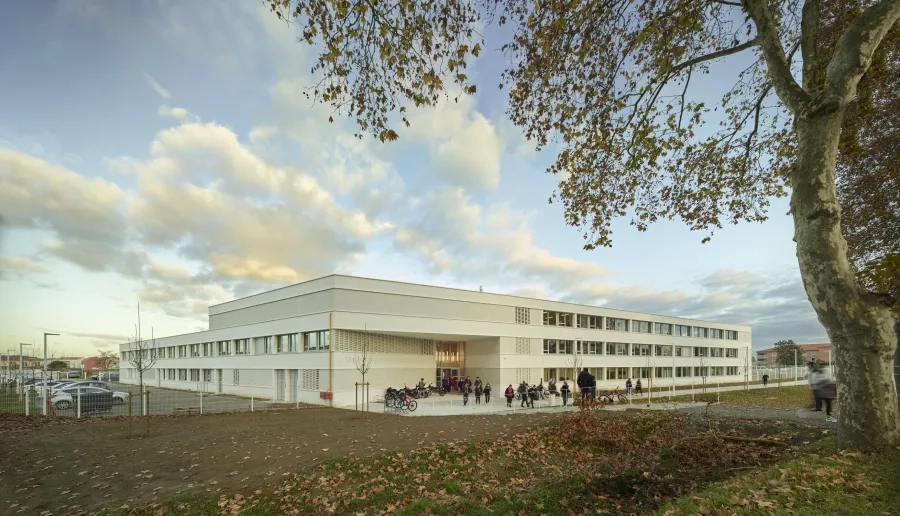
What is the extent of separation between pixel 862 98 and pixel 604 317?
43.1 metres

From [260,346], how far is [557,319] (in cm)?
2697

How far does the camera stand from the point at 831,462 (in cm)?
653

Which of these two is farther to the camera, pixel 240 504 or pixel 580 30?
pixel 580 30

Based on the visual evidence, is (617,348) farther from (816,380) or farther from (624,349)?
(816,380)

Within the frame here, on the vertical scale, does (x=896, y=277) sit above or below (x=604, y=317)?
above

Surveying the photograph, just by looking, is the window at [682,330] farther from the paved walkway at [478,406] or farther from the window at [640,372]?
the paved walkway at [478,406]

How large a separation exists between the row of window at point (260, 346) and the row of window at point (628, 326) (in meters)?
17.8

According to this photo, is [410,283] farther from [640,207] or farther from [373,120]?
[373,120]

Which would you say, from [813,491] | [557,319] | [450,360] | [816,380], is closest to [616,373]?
[557,319]

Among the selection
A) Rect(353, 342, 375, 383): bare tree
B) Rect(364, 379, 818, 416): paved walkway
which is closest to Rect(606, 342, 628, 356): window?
Rect(364, 379, 818, 416): paved walkway

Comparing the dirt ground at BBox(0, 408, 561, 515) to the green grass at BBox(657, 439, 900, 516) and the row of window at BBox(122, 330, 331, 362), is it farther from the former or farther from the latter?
the row of window at BBox(122, 330, 331, 362)

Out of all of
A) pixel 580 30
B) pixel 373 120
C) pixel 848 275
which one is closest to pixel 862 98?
pixel 848 275

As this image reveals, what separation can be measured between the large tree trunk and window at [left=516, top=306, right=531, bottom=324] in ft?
112

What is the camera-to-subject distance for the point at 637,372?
182 feet
